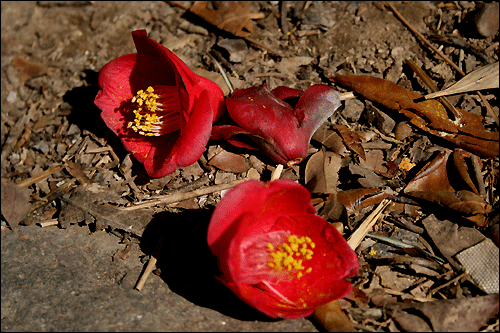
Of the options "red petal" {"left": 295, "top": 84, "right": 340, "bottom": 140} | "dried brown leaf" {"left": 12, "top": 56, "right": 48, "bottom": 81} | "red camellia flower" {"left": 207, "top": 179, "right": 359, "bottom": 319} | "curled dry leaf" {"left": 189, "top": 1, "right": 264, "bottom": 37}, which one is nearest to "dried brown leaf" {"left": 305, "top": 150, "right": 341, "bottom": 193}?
"red petal" {"left": 295, "top": 84, "right": 340, "bottom": 140}

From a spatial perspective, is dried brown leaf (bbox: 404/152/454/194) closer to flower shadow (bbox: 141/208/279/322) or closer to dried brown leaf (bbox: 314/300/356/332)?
dried brown leaf (bbox: 314/300/356/332)

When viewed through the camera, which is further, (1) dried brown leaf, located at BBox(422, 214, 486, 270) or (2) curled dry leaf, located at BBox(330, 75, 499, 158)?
(2) curled dry leaf, located at BBox(330, 75, 499, 158)

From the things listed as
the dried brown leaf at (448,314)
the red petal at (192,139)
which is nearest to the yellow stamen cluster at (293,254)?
the dried brown leaf at (448,314)

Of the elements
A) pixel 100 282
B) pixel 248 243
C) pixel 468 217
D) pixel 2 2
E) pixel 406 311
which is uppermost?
A: pixel 2 2

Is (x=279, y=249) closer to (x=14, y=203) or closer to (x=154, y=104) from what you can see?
(x=154, y=104)

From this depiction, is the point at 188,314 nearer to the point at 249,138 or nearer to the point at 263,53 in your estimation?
the point at 249,138

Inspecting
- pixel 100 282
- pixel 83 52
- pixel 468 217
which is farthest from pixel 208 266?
pixel 83 52
